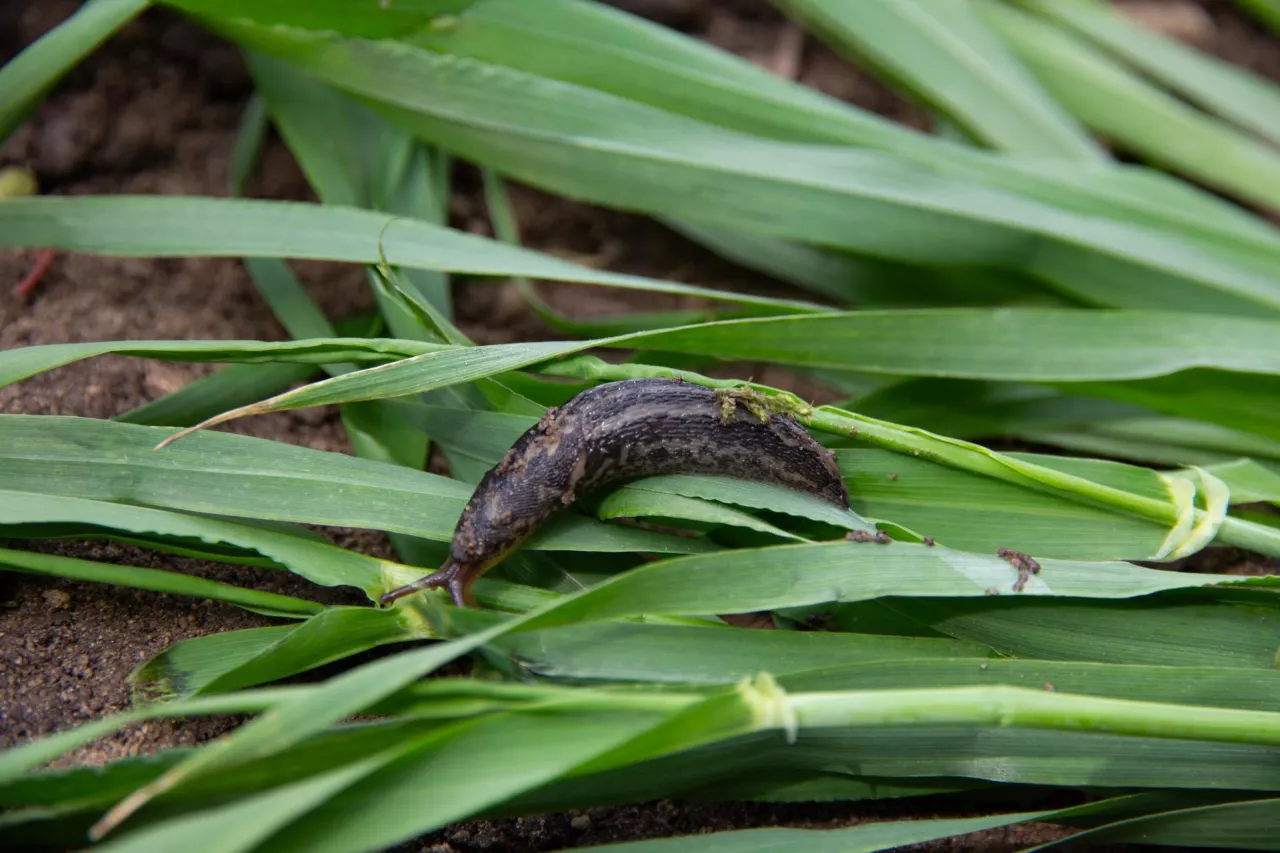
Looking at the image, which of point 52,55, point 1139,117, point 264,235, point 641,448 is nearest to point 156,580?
point 264,235

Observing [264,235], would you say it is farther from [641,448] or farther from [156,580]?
[641,448]

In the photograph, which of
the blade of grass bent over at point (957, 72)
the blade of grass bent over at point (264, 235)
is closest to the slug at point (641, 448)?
the blade of grass bent over at point (264, 235)

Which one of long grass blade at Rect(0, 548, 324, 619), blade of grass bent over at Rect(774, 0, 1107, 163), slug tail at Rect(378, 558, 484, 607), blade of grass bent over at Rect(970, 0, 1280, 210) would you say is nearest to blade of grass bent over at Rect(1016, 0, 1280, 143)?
blade of grass bent over at Rect(970, 0, 1280, 210)

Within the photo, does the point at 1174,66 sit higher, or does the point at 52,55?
the point at 1174,66

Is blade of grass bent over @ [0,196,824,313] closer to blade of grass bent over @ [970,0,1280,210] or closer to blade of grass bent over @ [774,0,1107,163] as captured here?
blade of grass bent over @ [774,0,1107,163]

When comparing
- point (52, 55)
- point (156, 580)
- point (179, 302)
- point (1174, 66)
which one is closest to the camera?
point (156, 580)

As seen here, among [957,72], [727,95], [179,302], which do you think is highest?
[957,72]

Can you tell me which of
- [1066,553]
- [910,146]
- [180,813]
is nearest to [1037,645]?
[1066,553]
